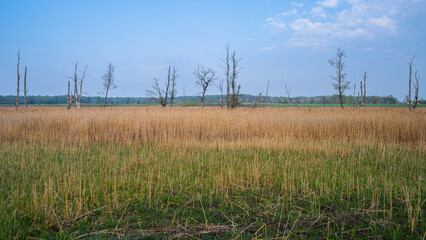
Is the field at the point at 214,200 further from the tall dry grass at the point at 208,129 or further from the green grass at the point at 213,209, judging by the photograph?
the tall dry grass at the point at 208,129

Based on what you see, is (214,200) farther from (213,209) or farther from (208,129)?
(208,129)

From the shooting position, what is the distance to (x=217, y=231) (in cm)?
244

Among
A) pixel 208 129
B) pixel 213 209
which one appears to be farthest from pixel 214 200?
pixel 208 129

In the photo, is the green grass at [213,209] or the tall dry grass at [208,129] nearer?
the green grass at [213,209]

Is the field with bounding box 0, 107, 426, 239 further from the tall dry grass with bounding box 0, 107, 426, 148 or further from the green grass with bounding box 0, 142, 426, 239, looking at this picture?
the tall dry grass with bounding box 0, 107, 426, 148

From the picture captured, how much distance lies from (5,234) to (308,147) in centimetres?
668

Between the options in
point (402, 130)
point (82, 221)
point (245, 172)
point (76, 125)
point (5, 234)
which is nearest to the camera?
point (5, 234)

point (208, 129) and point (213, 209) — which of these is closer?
point (213, 209)

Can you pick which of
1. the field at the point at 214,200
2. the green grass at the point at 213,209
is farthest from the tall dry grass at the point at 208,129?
the green grass at the point at 213,209

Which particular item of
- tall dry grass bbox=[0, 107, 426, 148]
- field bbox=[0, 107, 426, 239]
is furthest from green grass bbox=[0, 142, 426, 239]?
tall dry grass bbox=[0, 107, 426, 148]

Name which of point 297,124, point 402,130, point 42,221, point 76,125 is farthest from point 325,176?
point 76,125

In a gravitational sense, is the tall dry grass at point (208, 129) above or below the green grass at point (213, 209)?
above

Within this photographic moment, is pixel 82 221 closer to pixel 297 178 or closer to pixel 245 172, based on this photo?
pixel 245 172

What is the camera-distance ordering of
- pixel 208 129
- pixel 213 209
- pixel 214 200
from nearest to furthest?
pixel 213 209
pixel 214 200
pixel 208 129
